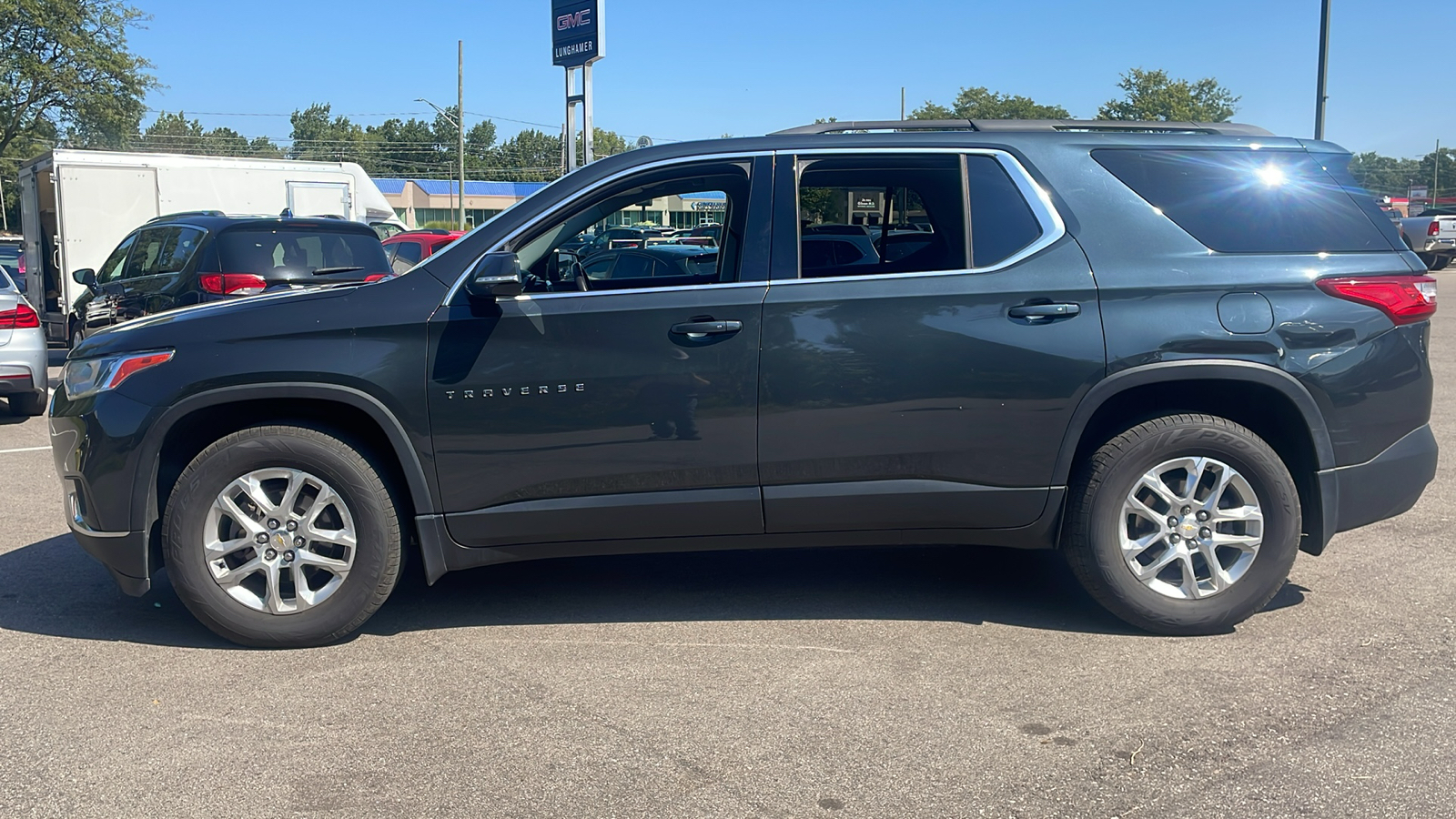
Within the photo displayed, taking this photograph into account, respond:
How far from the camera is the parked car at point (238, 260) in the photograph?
959cm

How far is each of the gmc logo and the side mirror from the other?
2220 cm

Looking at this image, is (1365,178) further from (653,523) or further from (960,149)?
(653,523)

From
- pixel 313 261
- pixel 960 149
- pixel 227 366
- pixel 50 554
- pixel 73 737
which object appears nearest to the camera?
pixel 73 737

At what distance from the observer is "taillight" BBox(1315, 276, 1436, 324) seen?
14.3ft

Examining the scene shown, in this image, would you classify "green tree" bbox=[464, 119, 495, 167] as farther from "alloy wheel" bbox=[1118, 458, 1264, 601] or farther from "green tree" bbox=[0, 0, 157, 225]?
"alloy wheel" bbox=[1118, 458, 1264, 601]

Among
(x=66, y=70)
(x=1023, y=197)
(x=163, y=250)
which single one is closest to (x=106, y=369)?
(x=1023, y=197)

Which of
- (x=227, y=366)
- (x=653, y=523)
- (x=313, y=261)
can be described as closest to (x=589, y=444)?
(x=653, y=523)

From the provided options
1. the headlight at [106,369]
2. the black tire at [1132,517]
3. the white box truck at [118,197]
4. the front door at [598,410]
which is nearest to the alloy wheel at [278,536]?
the front door at [598,410]

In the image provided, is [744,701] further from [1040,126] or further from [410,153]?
[410,153]

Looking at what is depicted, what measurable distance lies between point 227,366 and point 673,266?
1.73 meters

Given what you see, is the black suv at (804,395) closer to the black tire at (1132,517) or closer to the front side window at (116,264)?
the black tire at (1132,517)

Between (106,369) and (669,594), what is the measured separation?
2327 millimetres

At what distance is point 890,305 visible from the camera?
428cm

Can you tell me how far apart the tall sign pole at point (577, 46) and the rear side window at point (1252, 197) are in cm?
2090
